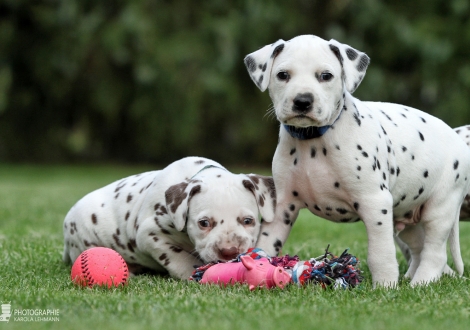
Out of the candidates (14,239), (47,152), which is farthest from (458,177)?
(47,152)

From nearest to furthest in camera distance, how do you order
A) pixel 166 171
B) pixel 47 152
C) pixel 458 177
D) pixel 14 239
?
pixel 458 177
pixel 166 171
pixel 14 239
pixel 47 152

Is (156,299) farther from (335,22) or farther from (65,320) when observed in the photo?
(335,22)

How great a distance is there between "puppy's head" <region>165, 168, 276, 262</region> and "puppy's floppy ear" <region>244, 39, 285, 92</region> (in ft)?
2.84

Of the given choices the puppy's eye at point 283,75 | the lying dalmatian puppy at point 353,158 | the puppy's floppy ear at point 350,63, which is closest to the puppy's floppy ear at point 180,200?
the lying dalmatian puppy at point 353,158

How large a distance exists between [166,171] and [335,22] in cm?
1985

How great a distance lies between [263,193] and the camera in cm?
587

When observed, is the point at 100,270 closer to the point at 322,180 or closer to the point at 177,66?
the point at 322,180

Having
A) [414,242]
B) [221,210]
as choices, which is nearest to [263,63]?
[221,210]

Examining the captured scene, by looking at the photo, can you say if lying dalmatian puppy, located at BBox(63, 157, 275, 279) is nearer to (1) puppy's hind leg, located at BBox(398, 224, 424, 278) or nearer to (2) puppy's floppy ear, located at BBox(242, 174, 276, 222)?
(2) puppy's floppy ear, located at BBox(242, 174, 276, 222)

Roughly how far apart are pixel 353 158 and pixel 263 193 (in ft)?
2.82

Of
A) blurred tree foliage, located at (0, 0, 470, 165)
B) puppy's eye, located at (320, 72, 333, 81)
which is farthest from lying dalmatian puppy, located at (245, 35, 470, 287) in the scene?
blurred tree foliage, located at (0, 0, 470, 165)

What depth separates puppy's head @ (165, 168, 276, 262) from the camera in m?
5.62

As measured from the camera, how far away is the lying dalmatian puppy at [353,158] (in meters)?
5.31

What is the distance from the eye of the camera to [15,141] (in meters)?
25.5
